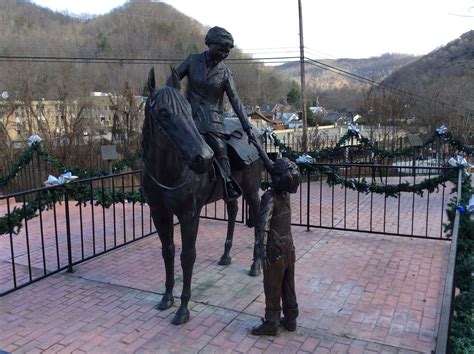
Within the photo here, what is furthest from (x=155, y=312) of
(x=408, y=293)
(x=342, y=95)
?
(x=342, y=95)

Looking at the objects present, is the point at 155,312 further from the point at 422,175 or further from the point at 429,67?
the point at 429,67

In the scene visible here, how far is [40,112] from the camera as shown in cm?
1886

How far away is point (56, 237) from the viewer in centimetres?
527

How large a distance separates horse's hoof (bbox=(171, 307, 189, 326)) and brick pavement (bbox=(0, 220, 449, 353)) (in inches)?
3.0

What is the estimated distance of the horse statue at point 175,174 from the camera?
3156 mm

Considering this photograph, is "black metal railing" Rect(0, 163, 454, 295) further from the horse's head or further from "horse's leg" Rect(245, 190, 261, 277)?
the horse's head

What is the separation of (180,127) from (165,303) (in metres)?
2.09

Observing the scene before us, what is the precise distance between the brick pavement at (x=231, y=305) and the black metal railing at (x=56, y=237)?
338mm

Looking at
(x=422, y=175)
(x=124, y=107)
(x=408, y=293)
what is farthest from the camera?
(x=124, y=107)

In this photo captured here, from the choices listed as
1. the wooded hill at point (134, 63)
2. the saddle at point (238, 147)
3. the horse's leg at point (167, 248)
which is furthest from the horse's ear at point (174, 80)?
the wooded hill at point (134, 63)

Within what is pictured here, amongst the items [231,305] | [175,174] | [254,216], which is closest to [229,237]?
[254,216]

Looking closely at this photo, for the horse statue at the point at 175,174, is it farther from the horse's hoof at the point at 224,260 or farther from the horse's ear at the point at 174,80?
the horse's hoof at the point at 224,260

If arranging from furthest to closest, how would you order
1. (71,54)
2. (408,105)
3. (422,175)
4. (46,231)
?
(71,54) < (408,105) < (422,175) < (46,231)

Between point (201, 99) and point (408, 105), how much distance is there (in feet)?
85.9
